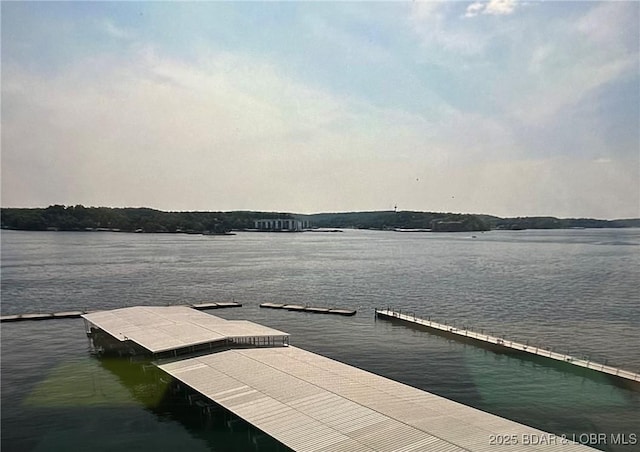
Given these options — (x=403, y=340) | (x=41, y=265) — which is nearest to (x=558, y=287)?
(x=403, y=340)

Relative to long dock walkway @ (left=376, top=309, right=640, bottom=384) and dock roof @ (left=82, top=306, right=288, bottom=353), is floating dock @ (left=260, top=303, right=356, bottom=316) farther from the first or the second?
dock roof @ (left=82, top=306, right=288, bottom=353)

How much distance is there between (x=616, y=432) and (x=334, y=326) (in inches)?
907

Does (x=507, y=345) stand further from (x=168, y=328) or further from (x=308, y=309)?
(x=168, y=328)

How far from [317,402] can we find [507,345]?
767 inches

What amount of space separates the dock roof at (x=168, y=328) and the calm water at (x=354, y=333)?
2.37 metres

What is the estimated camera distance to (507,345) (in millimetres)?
31641

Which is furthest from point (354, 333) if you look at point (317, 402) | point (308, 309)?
point (317, 402)

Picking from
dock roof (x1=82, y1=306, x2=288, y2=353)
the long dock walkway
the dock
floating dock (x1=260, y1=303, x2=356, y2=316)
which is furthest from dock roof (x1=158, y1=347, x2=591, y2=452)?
floating dock (x1=260, y1=303, x2=356, y2=316)

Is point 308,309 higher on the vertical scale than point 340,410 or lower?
lower

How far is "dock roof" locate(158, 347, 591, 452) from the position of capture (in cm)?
1388

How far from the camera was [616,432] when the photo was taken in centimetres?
1966

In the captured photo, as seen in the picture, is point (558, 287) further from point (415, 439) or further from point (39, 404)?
point (39, 404)

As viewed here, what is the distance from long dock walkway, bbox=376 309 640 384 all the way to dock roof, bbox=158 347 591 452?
14175mm

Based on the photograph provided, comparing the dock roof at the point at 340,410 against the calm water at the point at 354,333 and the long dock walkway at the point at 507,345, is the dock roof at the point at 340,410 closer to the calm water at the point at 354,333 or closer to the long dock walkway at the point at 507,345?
the calm water at the point at 354,333
